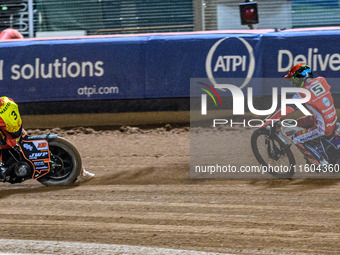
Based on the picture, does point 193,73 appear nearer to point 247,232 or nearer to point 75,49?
point 75,49

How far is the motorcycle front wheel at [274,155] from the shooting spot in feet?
26.1

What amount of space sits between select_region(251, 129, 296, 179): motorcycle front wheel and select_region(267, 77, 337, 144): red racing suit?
245 millimetres

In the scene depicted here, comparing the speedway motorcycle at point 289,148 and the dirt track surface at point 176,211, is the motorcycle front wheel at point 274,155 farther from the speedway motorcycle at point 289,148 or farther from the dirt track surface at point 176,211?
the dirt track surface at point 176,211

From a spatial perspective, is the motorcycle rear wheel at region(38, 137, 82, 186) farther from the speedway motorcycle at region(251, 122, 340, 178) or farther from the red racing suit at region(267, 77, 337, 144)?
the red racing suit at region(267, 77, 337, 144)

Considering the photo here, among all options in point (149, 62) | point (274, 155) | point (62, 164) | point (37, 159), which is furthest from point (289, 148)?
point (149, 62)

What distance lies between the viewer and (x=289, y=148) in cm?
796

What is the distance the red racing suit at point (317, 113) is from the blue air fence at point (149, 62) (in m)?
3.13

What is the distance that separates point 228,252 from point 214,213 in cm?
131

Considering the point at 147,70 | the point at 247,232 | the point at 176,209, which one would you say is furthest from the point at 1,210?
the point at 147,70

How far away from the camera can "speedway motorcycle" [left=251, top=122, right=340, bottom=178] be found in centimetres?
797

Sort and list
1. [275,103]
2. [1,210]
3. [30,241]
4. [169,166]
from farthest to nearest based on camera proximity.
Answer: [275,103]
[169,166]
[1,210]
[30,241]

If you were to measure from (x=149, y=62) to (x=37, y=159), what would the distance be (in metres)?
4.41

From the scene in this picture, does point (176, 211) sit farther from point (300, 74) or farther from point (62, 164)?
point (300, 74)

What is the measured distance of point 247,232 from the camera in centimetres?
551
